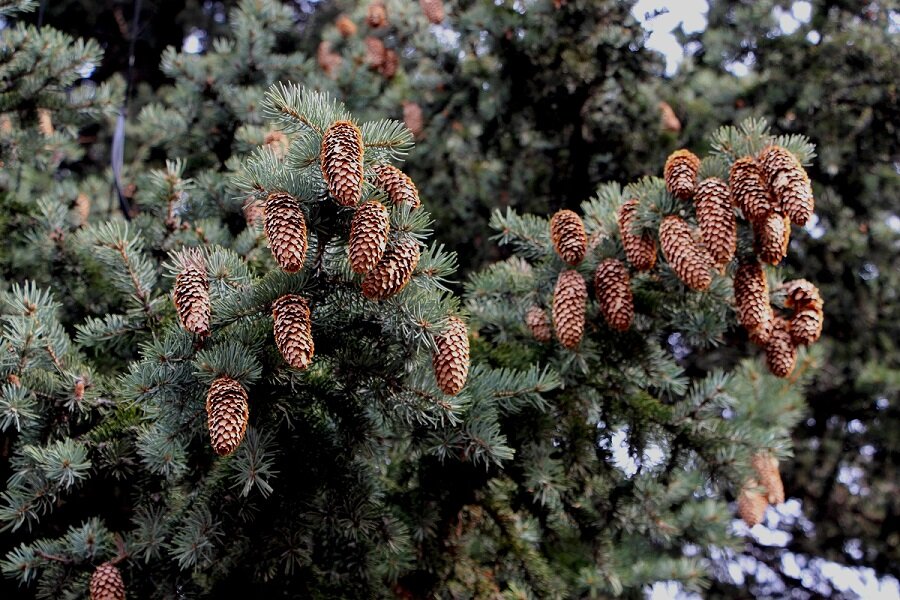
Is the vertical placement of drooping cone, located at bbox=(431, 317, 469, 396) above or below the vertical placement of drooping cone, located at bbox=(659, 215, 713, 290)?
below

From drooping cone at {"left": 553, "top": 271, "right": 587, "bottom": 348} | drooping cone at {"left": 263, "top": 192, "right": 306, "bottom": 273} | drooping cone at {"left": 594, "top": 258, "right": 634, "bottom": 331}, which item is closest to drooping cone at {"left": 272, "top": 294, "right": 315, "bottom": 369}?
drooping cone at {"left": 263, "top": 192, "right": 306, "bottom": 273}

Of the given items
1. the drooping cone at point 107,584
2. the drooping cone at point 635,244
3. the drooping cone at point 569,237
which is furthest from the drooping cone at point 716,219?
the drooping cone at point 107,584

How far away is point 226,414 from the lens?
1579 mm

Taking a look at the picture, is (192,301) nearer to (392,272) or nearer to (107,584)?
(392,272)

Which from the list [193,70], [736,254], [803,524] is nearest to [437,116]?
[193,70]

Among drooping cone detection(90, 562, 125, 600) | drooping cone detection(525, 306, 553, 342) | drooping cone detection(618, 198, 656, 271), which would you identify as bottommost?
drooping cone detection(90, 562, 125, 600)

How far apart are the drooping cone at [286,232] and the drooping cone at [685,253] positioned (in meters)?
0.90

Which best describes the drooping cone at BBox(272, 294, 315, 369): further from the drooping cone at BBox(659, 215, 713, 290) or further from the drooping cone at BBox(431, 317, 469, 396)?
the drooping cone at BBox(659, 215, 713, 290)

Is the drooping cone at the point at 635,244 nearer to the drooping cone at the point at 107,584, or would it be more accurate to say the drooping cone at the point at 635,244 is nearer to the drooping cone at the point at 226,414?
the drooping cone at the point at 226,414

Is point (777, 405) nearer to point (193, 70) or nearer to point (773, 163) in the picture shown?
point (773, 163)

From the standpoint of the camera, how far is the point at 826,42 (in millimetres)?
4023

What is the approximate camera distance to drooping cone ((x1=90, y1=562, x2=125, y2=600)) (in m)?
1.94

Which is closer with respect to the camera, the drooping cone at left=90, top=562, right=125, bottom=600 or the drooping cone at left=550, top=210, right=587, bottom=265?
the drooping cone at left=90, top=562, right=125, bottom=600

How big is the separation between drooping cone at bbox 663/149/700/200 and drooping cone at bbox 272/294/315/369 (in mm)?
986
